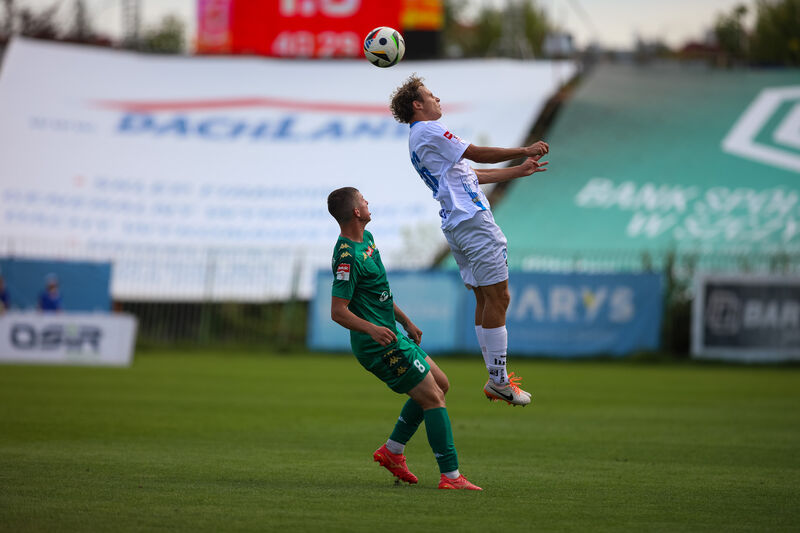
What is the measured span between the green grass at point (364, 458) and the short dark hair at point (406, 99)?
2624 millimetres

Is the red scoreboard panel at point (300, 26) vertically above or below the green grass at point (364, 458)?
above

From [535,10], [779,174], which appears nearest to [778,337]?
[779,174]

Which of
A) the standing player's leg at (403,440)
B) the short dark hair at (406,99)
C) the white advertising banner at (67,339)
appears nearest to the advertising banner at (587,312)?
the white advertising banner at (67,339)

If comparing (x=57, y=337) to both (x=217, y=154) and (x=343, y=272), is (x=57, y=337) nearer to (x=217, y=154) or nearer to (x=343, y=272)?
(x=217, y=154)

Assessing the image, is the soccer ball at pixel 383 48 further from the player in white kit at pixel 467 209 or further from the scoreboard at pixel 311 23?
the scoreboard at pixel 311 23

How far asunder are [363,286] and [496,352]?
1376 millimetres

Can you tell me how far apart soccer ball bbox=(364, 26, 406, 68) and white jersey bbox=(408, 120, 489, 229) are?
22.7 inches

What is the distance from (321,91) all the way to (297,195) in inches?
206

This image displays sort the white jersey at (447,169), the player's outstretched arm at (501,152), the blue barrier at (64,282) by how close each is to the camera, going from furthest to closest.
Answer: the blue barrier at (64,282) → the white jersey at (447,169) → the player's outstretched arm at (501,152)

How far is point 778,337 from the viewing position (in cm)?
2330

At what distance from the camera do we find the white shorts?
8.02 m

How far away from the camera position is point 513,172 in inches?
307

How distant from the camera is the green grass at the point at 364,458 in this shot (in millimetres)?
6133

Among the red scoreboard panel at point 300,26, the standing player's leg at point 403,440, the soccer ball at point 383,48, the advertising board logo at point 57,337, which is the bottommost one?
the advertising board logo at point 57,337
